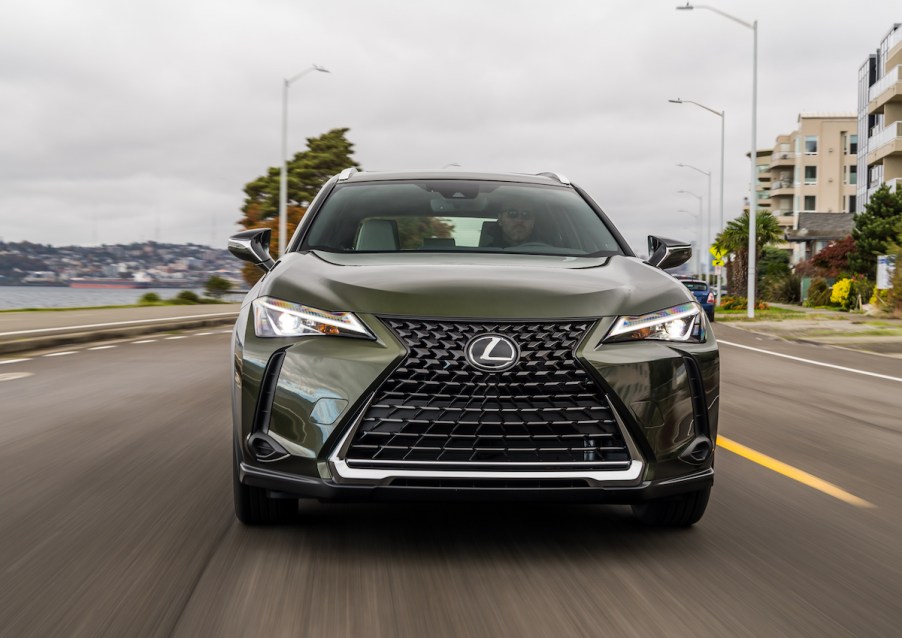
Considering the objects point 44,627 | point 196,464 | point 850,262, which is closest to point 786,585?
point 44,627

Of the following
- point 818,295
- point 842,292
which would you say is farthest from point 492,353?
point 818,295

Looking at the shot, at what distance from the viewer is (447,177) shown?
236 inches

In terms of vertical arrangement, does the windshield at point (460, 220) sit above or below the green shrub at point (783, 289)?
above

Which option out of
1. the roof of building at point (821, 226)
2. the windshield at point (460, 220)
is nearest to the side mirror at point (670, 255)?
the windshield at point (460, 220)

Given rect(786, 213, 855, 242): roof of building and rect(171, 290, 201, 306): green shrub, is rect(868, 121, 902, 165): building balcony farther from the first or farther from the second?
rect(171, 290, 201, 306): green shrub

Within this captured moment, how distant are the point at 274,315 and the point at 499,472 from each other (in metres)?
1.07

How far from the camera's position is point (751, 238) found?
35.9m

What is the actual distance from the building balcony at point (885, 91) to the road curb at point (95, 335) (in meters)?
45.8

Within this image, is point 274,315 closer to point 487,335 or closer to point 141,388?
point 487,335

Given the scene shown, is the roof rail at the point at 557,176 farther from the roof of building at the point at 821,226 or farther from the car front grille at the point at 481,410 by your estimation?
the roof of building at the point at 821,226

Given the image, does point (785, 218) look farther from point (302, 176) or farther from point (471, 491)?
point (471, 491)

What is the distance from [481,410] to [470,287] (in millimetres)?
506

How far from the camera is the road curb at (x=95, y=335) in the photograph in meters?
15.4

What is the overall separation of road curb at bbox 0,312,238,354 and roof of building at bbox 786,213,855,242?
214 feet
